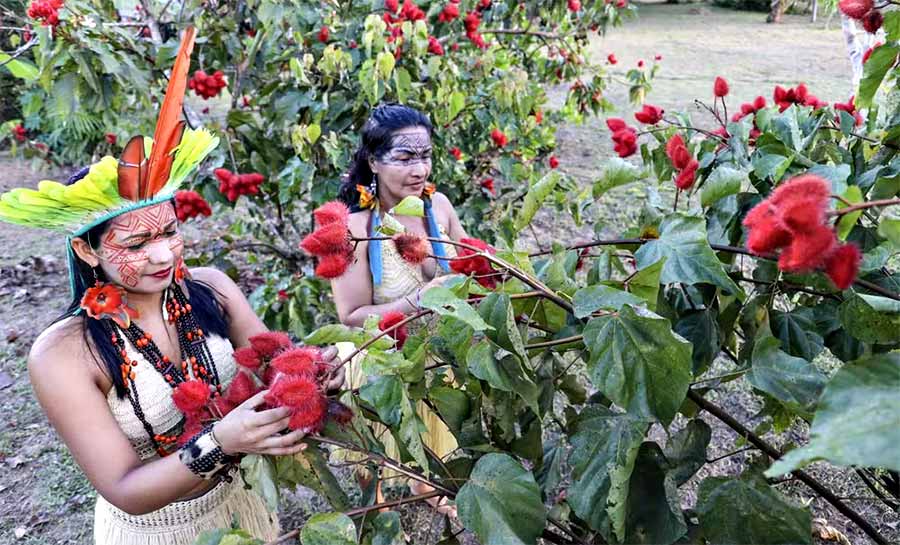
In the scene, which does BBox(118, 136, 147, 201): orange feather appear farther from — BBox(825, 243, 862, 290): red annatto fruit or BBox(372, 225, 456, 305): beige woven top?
BBox(825, 243, 862, 290): red annatto fruit

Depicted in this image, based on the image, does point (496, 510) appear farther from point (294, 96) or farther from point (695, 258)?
point (294, 96)

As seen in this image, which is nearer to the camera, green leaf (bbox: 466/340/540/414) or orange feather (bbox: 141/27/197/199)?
green leaf (bbox: 466/340/540/414)

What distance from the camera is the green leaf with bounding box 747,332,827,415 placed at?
76 cm

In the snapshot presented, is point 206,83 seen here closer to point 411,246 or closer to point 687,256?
point 411,246

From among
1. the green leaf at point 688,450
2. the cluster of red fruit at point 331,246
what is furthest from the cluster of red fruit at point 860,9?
the cluster of red fruit at point 331,246

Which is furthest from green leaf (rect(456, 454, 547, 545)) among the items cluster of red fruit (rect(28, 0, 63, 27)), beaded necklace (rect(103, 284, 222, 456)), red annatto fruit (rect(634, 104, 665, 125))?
cluster of red fruit (rect(28, 0, 63, 27))

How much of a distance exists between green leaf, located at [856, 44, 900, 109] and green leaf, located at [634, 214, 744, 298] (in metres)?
0.43

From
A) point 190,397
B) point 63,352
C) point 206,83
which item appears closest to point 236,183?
point 206,83

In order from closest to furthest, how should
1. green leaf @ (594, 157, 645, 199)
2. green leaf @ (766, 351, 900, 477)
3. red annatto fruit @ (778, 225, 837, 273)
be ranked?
1. green leaf @ (766, 351, 900, 477)
2. red annatto fruit @ (778, 225, 837, 273)
3. green leaf @ (594, 157, 645, 199)

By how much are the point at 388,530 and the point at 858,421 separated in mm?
612

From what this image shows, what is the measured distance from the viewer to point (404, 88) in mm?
2637

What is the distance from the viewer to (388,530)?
0.86 m

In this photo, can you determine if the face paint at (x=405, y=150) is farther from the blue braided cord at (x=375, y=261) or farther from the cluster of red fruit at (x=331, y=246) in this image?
the cluster of red fruit at (x=331, y=246)

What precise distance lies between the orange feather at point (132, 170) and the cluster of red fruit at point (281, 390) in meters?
0.39
